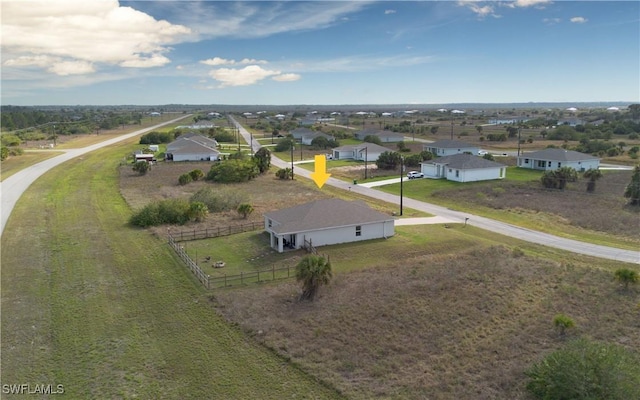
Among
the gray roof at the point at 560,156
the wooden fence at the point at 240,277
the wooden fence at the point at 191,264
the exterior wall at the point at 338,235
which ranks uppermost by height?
the gray roof at the point at 560,156

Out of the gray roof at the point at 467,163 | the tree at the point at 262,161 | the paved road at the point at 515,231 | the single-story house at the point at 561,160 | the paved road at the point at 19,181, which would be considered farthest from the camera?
the tree at the point at 262,161

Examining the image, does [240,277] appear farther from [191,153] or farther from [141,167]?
[191,153]

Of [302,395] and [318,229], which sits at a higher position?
[318,229]

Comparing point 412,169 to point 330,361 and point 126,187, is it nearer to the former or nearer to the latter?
point 126,187

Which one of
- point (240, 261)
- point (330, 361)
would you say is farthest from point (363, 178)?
point (330, 361)

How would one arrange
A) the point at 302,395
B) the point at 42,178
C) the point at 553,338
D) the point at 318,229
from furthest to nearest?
the point at 42,178
the point at 318,229
the point at 553,338
the point at 302,395

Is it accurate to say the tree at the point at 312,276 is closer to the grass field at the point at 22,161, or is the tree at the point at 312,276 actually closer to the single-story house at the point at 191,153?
the grass field at the point at 22,161

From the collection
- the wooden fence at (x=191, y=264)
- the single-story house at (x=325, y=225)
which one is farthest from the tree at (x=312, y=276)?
the single-story house at (x=325, y=225)
